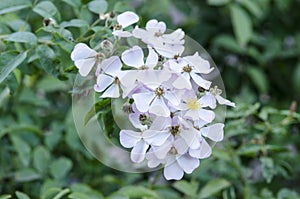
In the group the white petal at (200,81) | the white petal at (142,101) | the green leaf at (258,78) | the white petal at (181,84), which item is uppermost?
the white petal at (181,84)

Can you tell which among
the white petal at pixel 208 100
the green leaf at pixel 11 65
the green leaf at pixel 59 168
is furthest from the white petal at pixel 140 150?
the green leaf at pixel 59 168

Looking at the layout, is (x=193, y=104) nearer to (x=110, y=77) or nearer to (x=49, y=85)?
(x=110, y=77)

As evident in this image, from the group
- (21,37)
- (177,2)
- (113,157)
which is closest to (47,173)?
(113,157)

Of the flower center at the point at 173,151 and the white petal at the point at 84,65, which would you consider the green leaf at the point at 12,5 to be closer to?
the white petal at the point at 84,65

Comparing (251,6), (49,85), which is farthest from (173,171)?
(251,6)

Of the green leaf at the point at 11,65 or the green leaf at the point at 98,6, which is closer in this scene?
the green leaf at the point at 11,65

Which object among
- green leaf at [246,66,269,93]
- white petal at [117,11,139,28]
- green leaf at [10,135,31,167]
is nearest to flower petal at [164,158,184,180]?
white petal at [117,11,139,28]

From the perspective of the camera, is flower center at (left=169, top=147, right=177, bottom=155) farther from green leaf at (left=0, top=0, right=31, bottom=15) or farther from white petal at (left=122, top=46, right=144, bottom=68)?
green leaf at (left=0, top=0, right=31, bottom=15)
